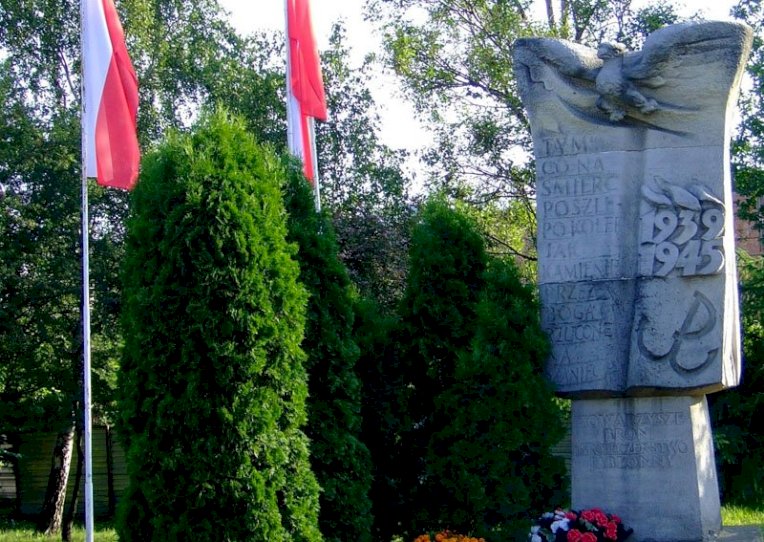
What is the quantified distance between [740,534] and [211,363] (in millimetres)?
3768

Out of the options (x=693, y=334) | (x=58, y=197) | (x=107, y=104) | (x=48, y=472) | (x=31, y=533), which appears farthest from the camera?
(x=48, y=472)

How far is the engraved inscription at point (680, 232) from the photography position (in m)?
6.95

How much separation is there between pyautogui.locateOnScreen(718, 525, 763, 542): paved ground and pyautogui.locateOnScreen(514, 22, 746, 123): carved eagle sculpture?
2.91 meters

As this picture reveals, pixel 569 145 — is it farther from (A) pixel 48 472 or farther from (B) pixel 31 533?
(A) pixel 48 472

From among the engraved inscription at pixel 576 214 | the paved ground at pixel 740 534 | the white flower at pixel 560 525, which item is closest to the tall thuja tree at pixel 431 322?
the engraved inscription at pixel 576 214

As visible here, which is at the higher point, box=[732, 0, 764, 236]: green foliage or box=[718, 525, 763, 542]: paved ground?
box=[732, 0, 764, 236]: green foliage

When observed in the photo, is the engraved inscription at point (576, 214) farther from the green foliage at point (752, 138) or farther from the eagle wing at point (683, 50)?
the green foliage at point (752, 138)

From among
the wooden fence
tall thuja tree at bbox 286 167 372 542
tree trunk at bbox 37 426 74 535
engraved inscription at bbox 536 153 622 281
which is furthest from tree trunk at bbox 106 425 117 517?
engraved inscription at bbox 536 153 622 281

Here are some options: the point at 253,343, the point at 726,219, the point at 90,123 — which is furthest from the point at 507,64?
the point at 253,343

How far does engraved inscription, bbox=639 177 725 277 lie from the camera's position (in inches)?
274

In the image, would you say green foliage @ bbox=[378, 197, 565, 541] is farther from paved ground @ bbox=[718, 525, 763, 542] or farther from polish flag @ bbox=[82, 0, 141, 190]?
polish flag @ bbox=[82, 0, 141, 190]

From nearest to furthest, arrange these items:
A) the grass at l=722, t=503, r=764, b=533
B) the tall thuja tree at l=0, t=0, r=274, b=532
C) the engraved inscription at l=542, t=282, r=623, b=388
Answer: the engraved inscription at l=542, t=282, r=623, b=388
the grass at l=722, t=503, r=764, b=533
the tall thuja tree at l=0, t=0, r=274, b=532

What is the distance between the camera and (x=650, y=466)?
7.09m

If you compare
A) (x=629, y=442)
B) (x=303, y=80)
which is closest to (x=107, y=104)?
(x=303, y=80)
